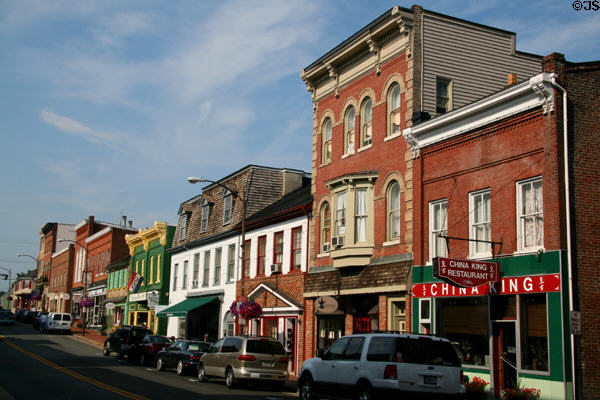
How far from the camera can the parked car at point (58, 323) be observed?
2151 inches

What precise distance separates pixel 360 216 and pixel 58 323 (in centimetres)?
3781

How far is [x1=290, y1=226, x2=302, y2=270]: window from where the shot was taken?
30.4 metres

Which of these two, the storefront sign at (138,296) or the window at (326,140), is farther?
the storefront sign at (138,296)

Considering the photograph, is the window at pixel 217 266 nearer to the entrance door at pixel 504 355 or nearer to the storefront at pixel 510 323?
the storefront at pixel 510 323

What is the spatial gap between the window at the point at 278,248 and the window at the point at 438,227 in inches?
452

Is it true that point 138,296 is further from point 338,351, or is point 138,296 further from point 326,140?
point 338,351

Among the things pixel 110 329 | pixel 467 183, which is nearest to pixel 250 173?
pixel 467 183

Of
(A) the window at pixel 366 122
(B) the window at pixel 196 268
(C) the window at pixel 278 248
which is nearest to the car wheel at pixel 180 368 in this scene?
(C) the window at pixel 278 248

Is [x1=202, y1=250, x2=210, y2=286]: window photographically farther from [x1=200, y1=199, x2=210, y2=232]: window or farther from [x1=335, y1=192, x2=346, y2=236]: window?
[x1=335, y1=192, x2=346, y2=236]: window

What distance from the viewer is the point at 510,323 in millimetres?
18172

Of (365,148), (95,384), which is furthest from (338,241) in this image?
(95,384)

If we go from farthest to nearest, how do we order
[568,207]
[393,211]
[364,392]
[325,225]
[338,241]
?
1. [325,225]
2. [338,241]
3. [393,211]
4. [568,207]
5. [364,392]

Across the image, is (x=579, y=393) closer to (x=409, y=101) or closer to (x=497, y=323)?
(x=497, y=323)

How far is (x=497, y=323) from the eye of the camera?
1853cm
